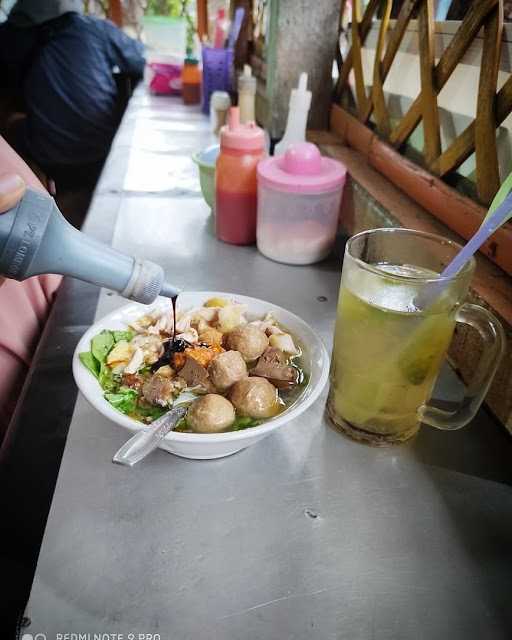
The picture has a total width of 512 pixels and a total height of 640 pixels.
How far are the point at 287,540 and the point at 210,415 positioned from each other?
17cm

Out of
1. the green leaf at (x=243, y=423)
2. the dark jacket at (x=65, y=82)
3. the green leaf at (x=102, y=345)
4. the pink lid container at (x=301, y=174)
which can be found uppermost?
the pink lid container at (x=301, y=174)

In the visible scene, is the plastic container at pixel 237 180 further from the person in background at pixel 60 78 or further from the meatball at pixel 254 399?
the person in background at pixel 60 78

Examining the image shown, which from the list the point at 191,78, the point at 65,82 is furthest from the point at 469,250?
the point at 65,82

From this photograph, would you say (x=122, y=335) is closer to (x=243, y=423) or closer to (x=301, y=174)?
(x=243, y=423)

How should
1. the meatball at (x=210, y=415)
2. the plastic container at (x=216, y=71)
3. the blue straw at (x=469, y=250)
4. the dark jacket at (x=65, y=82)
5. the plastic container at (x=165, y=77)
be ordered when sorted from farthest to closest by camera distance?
the plastic container at (x=165, y=77) < the dark jacket at (x=65, y=82) < the plastic container at (x=216, y=71) < the meatball at (x=210, y=415) < the blue straw at (x=469, y=250)

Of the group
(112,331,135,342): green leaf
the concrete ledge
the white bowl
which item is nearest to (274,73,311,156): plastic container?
the concrete ledge

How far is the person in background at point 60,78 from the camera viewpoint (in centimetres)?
266

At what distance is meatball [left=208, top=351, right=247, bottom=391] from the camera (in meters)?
0.66

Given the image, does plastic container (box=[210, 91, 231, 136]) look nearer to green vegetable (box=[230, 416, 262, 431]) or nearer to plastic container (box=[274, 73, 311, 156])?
plastic container (box=[274, 73, 311, 156])

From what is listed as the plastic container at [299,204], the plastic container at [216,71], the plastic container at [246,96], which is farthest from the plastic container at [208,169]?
the plastic container at [216,71]

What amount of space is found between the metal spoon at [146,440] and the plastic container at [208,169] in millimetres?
812

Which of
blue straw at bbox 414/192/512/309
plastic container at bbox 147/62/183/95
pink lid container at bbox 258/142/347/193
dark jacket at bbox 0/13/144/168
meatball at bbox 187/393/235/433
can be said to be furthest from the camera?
plastic container at bbox 147/62/183/95

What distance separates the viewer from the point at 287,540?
571 mm

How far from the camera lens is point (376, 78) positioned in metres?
1.30
